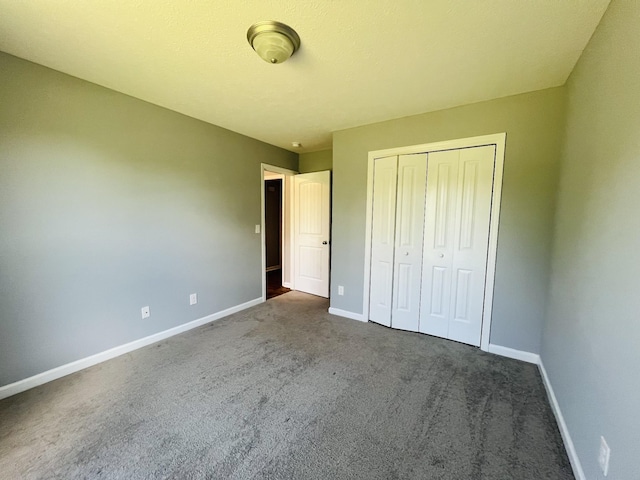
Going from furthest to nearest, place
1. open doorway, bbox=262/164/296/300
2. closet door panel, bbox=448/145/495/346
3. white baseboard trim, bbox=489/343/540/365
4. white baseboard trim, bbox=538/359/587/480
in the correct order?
1. open doorway, bbox=262/164/296/300
2. closet door panel, bbox=448/145/495/346
3. white baseboard trim, bbox=489/343/540/365
4. white baseboard trim, bbox=538/359/587/480

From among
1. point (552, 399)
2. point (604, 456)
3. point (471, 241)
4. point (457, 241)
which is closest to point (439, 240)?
point (457, 241)

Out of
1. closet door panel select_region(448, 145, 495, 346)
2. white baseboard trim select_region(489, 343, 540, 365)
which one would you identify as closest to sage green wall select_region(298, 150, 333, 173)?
closet door panel select_region(448, 145, 495, 346)

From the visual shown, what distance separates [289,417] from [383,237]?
2039 mm

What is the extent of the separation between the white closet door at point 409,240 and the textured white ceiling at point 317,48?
63cm

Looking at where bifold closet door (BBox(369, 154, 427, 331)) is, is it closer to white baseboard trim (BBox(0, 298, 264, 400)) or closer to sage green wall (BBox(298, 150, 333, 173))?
sage green wall (BBox(298, 150, 333, 173))

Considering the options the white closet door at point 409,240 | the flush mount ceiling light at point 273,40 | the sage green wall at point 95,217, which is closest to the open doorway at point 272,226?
the sage green wall at point 95,217

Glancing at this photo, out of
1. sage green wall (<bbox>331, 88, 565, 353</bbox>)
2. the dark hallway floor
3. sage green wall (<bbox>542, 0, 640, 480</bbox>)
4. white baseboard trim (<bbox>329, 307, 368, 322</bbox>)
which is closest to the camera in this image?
sage green wall (<bbox>542, 0, 640, 480</bbox>)

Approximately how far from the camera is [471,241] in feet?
8.30

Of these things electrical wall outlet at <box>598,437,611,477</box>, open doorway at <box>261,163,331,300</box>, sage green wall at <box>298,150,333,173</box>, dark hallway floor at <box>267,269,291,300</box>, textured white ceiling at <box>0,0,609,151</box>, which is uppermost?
textured white ceiling at <box>0,0,609,151</box>

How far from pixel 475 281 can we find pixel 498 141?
1.34m

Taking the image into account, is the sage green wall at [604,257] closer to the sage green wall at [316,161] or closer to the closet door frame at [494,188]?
the closet door frame at [494,188]

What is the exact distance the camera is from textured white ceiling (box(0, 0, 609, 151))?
136 cm

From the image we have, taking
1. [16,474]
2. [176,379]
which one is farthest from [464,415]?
[16,474]

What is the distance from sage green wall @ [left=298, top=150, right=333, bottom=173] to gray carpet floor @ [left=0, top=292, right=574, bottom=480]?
285 centimetres
